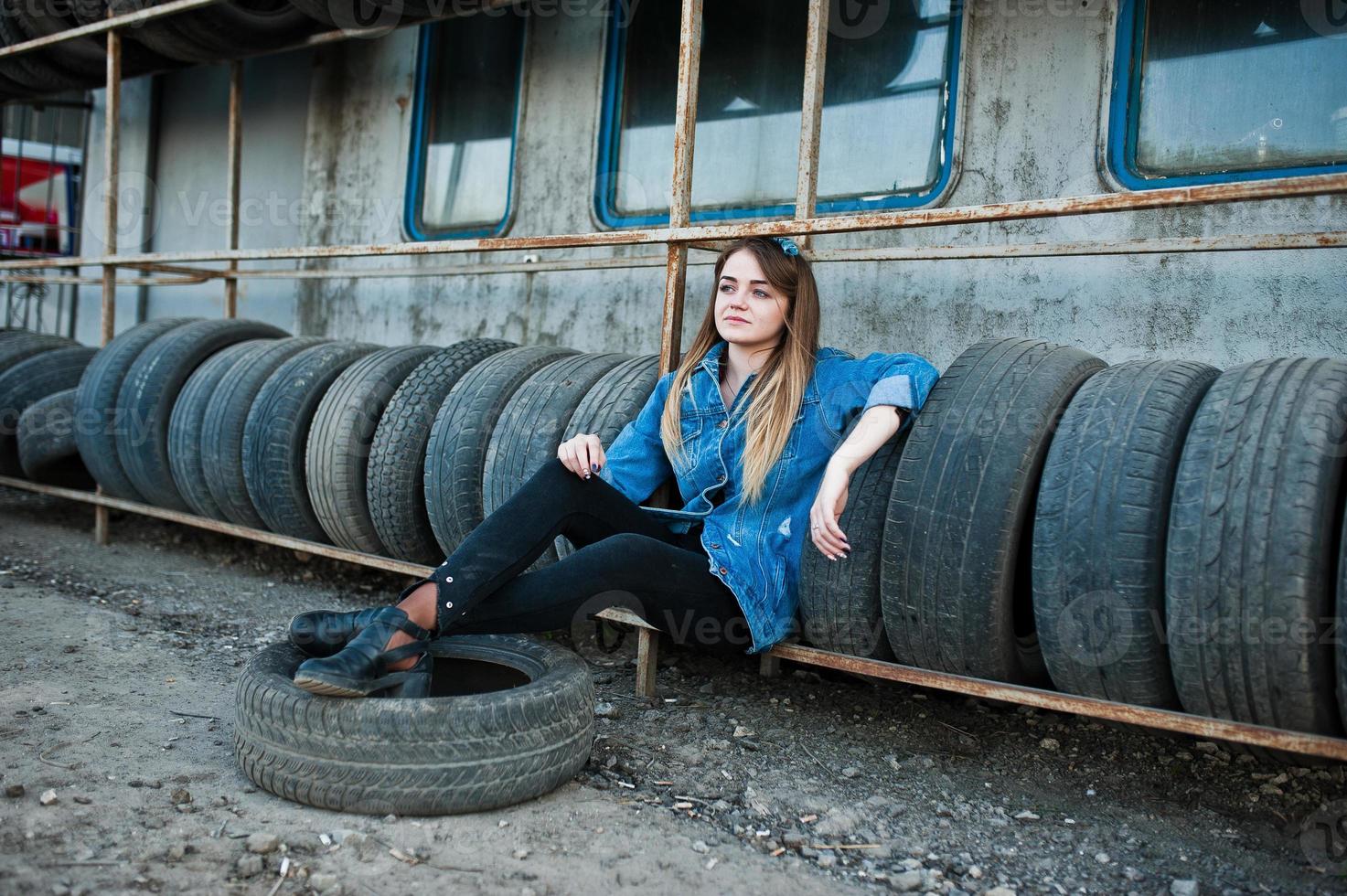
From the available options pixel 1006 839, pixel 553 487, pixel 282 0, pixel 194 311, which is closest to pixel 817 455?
pixel 553 487

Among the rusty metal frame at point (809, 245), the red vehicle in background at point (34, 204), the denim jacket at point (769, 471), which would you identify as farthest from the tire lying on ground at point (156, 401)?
the red vehicle in background at point (34, 204)

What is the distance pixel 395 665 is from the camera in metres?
2.36

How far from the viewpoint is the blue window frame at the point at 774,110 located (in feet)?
13.0

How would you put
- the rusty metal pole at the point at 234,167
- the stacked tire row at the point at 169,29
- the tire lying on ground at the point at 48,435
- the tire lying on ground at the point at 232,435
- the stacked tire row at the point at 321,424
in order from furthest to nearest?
the rusty metal pole at the point at 234,167
the tire lying on ground at the point at 48,435
the stacked tire row at the point at 169,29
the tire lying on ground at the point at 232,435
the stacked tire row at the point at 321,424

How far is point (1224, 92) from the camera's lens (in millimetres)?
3328

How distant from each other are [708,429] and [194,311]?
475cm

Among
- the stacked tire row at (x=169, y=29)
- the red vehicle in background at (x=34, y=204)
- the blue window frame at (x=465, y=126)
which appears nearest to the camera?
the stacked tire row at (x=169, y=29)

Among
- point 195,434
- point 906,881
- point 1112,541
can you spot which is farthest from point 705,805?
point 195,434

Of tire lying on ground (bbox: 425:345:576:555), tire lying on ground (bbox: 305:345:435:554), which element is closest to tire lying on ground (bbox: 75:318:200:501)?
tire lying on ground (bbox: 305:345:435:554)

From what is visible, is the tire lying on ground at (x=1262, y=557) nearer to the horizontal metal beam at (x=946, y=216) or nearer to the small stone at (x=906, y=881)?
the horizontal metal beam at (x=946, y=216)

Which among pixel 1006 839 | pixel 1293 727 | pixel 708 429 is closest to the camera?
pixel 1293 727

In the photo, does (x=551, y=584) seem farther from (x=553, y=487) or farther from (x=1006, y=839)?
(x=1006, y=839)

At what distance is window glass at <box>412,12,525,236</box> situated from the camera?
525 centimetres

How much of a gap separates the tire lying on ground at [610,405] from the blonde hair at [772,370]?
9.1 inches
